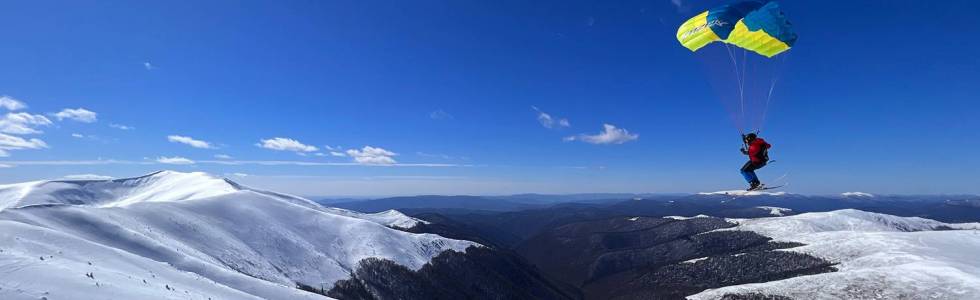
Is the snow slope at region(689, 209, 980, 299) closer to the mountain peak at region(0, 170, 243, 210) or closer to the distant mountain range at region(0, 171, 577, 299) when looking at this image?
the distant mountain range at region(0, 171, 577, 299)

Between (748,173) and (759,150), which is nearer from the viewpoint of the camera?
(759,150)

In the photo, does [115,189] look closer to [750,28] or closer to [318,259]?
[318,259]

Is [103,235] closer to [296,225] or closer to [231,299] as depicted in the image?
[231,299]

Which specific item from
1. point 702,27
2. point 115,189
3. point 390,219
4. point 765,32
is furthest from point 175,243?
point 115,189

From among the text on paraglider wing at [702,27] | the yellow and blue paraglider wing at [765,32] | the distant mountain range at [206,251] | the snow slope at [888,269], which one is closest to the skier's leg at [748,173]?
the yellow and blue paraglider wing at [765,32]

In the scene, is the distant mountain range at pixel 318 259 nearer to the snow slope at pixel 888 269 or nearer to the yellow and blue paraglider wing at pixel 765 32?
the snow slope at pixel 888 269

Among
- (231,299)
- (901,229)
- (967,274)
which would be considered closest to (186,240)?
(231,299)

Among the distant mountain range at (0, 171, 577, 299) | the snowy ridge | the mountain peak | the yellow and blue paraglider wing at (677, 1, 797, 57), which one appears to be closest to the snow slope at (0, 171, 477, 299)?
the distant mountain range at (0, 171, 577, 299)
